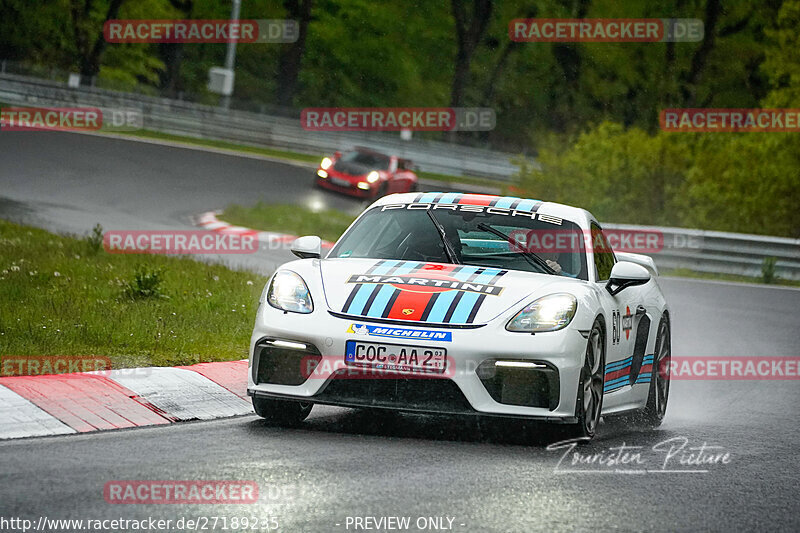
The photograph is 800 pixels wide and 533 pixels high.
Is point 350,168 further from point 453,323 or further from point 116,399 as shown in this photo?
point 453,323

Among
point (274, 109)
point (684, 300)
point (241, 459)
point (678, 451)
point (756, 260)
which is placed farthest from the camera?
point (274, 109)

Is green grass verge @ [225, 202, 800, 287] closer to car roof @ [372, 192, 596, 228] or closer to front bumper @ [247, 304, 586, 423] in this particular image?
car roof @ [372, 192, 596, 228]

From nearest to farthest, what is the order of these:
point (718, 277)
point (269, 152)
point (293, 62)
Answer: point (718, 277)
point (269, 152)
point (293, 62)

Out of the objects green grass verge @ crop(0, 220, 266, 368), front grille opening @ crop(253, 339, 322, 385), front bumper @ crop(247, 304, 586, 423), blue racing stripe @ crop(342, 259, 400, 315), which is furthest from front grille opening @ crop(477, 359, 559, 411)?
green grass verge @ crop(0, 220, 266, 368)

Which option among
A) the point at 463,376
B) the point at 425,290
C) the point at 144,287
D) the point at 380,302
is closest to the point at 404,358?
the point at 463,376

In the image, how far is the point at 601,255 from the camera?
875cm

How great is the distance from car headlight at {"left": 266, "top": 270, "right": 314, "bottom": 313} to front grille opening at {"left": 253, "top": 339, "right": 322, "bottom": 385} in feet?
0.80

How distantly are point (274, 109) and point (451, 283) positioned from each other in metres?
40.4

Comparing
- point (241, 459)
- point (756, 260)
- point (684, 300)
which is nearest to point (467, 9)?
point (756, 260)

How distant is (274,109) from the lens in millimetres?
47125

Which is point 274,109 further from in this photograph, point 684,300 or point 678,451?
point 678,451

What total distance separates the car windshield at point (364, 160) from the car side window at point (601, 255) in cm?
2371

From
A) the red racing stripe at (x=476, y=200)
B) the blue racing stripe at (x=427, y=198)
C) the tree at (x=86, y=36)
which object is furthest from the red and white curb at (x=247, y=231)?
the tree at (x=86, y=36)

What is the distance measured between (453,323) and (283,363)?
37.4 inches
